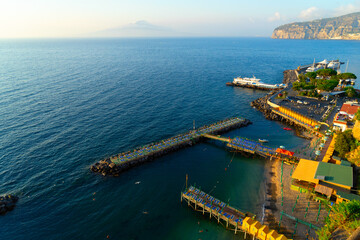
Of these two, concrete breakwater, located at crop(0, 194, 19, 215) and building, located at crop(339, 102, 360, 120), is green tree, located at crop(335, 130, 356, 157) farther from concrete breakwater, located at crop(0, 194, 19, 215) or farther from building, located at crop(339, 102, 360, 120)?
concrete breakwater, located at crop(0, 194, 19, 215)

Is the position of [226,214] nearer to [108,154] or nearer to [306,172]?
[306,172]

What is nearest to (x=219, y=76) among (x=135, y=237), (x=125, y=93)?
(x=125, y=93)

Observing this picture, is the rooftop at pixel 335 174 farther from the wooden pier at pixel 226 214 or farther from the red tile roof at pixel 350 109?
the red tile roof at pixel 350 109

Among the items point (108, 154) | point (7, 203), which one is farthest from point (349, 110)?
point (7, 203)

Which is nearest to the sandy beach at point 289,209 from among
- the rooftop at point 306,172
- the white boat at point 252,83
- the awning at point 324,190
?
the awning at point 324,190

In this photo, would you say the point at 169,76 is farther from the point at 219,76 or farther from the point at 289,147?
the point at 289,147
